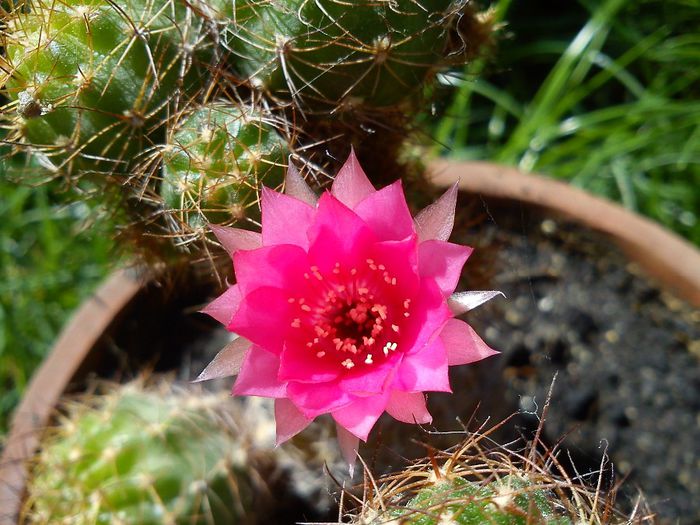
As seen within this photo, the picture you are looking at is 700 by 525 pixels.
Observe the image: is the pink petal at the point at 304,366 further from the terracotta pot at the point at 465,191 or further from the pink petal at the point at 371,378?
the terracotta pot at the point at 465,191

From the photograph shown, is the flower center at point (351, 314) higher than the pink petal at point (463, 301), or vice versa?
the pink petal at point (463, 301)

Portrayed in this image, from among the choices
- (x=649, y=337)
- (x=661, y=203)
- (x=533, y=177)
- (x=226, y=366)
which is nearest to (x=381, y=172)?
(x=226, y=366)

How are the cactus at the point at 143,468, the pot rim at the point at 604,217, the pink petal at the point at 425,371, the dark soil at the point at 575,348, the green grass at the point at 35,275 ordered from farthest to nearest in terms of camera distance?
the green grass at the point at 35,275 → the pot rim at the point at 604,217 → the dark soil at the point at 575,348 → the cactus at the point at 143,468 → the pink petal at the point at 425,371

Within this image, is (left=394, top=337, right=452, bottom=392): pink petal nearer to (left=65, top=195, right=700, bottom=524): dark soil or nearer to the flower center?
the flower center

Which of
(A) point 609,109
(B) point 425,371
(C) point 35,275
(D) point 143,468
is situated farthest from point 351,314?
(A) point 609,109

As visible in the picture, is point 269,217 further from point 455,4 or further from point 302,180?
point 455,4

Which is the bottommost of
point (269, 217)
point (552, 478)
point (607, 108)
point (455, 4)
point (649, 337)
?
point (649, 337)

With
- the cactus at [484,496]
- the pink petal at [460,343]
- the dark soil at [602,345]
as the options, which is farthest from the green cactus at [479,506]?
the dark soil at [602,345]
